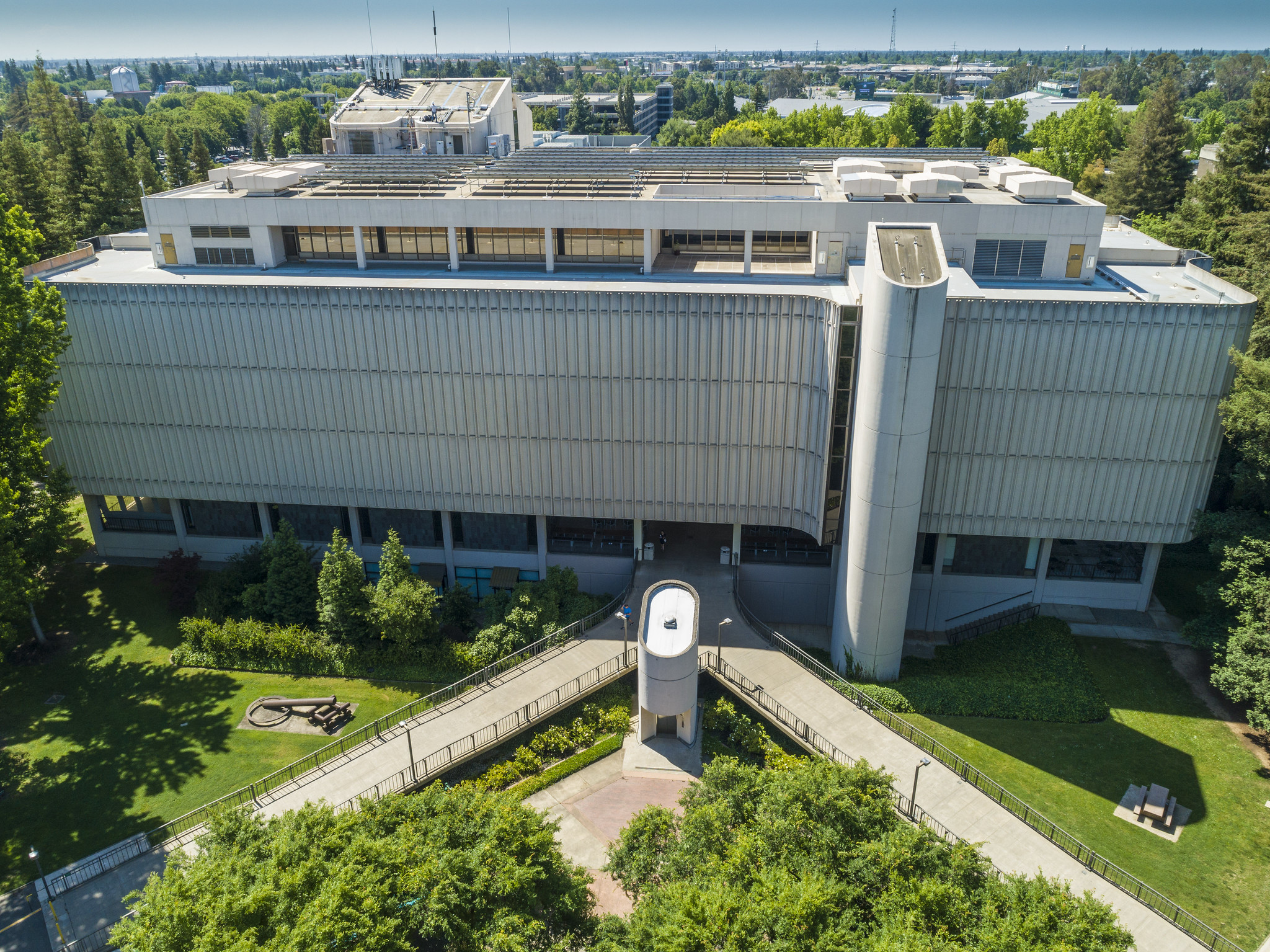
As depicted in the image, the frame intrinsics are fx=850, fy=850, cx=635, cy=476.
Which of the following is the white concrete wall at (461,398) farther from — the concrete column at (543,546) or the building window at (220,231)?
the building window at (220,231)

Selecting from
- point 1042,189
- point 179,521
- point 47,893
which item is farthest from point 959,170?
point 47,893

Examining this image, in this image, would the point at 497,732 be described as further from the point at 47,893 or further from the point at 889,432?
the point at 889,432

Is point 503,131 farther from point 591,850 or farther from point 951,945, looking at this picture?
point 951,945

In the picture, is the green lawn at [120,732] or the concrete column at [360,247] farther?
the concrete column at [360,247]

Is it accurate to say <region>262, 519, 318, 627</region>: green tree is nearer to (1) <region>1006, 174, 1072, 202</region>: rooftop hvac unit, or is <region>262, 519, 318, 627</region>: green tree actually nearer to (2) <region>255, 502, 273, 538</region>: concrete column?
(2) <region>255, 502, 273, 538</region>: concrete column

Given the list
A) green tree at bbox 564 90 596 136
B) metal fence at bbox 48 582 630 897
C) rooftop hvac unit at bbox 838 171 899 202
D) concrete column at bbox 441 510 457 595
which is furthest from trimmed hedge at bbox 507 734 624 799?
green tree at bbox 564 90 596 136

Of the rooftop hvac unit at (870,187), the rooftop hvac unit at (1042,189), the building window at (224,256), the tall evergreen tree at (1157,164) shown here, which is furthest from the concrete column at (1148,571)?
the tall evergreen tree at (1157,164)

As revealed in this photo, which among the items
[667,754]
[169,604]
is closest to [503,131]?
[169,604]
